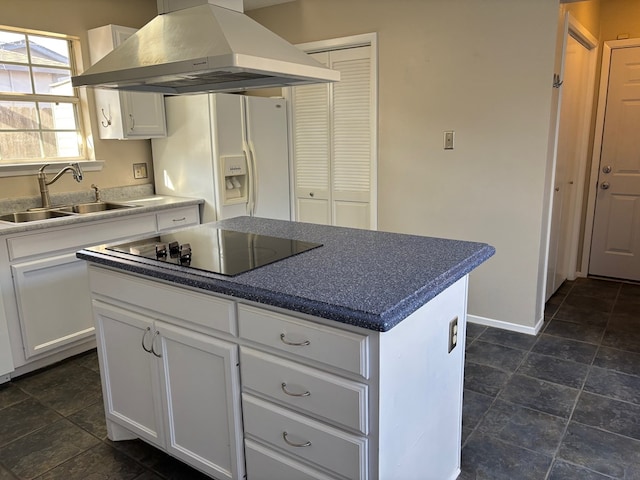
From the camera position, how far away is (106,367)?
2.12 meters

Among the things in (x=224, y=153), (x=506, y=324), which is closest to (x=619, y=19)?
(x=506, y=324)

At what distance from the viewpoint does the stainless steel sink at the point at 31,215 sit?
10.0 feet

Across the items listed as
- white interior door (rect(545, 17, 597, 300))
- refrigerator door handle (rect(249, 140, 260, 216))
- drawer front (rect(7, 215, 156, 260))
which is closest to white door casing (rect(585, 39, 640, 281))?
white interior door (rect(545, 17, 597, 300))

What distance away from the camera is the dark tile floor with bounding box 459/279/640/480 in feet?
6.67

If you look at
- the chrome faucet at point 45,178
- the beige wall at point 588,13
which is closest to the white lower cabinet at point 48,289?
the chrome faucet at point 45,178

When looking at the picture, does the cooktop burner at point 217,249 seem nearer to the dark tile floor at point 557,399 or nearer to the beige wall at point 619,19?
the dark tile floor at point 557,399

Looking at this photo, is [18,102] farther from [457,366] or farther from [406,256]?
[457,366]

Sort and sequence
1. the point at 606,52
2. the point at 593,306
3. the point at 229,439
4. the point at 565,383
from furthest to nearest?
the point at 606,52, the point at 593,306, the point at 565,383, the point at 229,439

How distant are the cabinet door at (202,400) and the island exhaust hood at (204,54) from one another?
93 centimetres

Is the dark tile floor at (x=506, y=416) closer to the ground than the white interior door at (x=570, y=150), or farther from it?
closer to the ground

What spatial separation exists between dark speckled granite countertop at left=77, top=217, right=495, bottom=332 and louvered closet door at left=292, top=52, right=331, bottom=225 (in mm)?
1962

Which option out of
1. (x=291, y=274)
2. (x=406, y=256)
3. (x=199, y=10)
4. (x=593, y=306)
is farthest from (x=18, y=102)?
(x=593, y=306)

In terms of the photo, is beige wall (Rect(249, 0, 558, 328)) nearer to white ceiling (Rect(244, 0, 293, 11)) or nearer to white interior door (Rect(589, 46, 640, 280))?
white ceiling (Rect(244, 0, 293, 11))

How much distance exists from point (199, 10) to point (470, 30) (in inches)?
80.8
